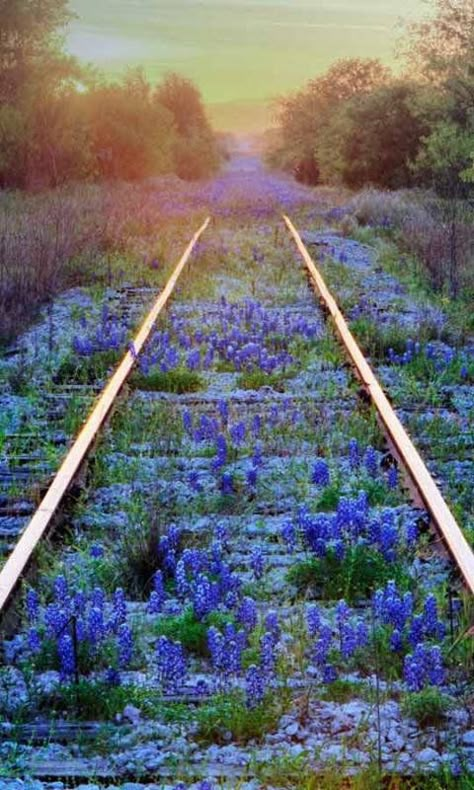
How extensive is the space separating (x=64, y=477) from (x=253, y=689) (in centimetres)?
197

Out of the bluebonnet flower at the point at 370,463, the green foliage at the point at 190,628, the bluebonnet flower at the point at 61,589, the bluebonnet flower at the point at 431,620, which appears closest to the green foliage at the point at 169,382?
the bluebonnet flower at the point at 370,463

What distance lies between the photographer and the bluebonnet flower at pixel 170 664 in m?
3.37

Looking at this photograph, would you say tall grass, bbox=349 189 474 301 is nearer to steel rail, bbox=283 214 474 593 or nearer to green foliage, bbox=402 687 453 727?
steel rail, bbox=283 214 474 593

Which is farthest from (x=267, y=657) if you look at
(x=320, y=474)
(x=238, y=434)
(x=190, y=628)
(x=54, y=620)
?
(x=238, y=434)

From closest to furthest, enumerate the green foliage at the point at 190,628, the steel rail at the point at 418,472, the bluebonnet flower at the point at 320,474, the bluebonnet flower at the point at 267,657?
the bluebonnet flower at the point at 267,657
the green foliage at the point at 190,628
the steel rail at the point at 418,472
the bluebonnet flower at the point at 320,474

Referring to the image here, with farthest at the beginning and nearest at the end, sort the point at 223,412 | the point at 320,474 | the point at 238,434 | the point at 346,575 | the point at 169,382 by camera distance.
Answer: the point at 169,382 < the point at 223,412 < the point at 238,434 < the point at 320,474 < the point at 346,575

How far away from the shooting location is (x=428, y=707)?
10.4 feet

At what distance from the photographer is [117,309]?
10508mm

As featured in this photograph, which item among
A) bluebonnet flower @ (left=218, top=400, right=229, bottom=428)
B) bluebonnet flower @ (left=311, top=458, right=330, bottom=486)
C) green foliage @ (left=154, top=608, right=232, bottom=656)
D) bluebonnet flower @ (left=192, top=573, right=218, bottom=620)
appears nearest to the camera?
green foliage @ (left=154, top=608, right=232, bottom=656)

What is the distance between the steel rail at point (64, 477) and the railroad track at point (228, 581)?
0.01 m

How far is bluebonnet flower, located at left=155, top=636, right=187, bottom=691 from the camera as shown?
11.1 ft

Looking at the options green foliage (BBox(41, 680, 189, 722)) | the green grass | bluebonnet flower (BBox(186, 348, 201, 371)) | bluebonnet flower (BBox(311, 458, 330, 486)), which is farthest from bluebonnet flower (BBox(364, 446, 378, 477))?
bluebonnet flower (BBox(186, 348, 201, 371))

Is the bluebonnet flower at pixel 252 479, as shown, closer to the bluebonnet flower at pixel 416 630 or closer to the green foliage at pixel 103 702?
the bluebonnet flower at pixel 416 630

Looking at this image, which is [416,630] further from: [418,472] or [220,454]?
[220,454]
